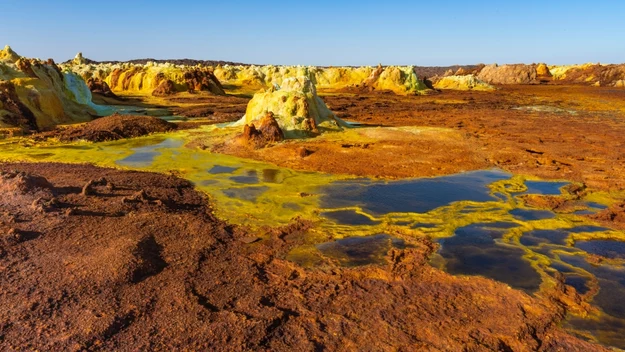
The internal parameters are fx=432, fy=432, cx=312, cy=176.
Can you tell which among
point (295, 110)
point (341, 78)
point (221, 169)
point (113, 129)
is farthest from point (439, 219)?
point (341, 78)

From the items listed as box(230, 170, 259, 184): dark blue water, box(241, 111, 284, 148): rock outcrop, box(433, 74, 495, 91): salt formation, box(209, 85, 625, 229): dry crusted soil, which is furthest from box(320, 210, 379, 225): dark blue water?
box(433, 74, 495, 91): salt formation

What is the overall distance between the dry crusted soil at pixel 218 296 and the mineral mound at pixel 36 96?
12.1 metres

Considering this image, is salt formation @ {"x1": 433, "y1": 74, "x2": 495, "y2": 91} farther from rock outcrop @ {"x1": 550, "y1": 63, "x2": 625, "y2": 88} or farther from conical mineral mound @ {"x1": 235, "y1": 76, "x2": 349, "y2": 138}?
conical mineral mound @ {"x1": 235, "y1": 76, "x2": 349, "y2": 138}

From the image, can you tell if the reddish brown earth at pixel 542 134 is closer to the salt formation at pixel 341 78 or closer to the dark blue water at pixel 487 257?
the dark blue water at pixel 487 257

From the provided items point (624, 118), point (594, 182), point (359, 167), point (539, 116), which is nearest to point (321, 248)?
point (359, 167)

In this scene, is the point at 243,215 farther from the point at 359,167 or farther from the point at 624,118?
the point at 624,118

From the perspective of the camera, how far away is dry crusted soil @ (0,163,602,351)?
14.1 ft

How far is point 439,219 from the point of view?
809 cm

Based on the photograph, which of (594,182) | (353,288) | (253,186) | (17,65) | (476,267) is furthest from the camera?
(17,65)

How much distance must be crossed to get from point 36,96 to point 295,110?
36.5ft

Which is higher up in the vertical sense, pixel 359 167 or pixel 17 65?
pixel 17 65

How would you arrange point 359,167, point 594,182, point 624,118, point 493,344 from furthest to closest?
point 624,118 < point 359,167 < point 594,182 < point 493,344

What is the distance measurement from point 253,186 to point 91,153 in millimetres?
6313

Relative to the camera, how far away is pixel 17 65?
19000mm
